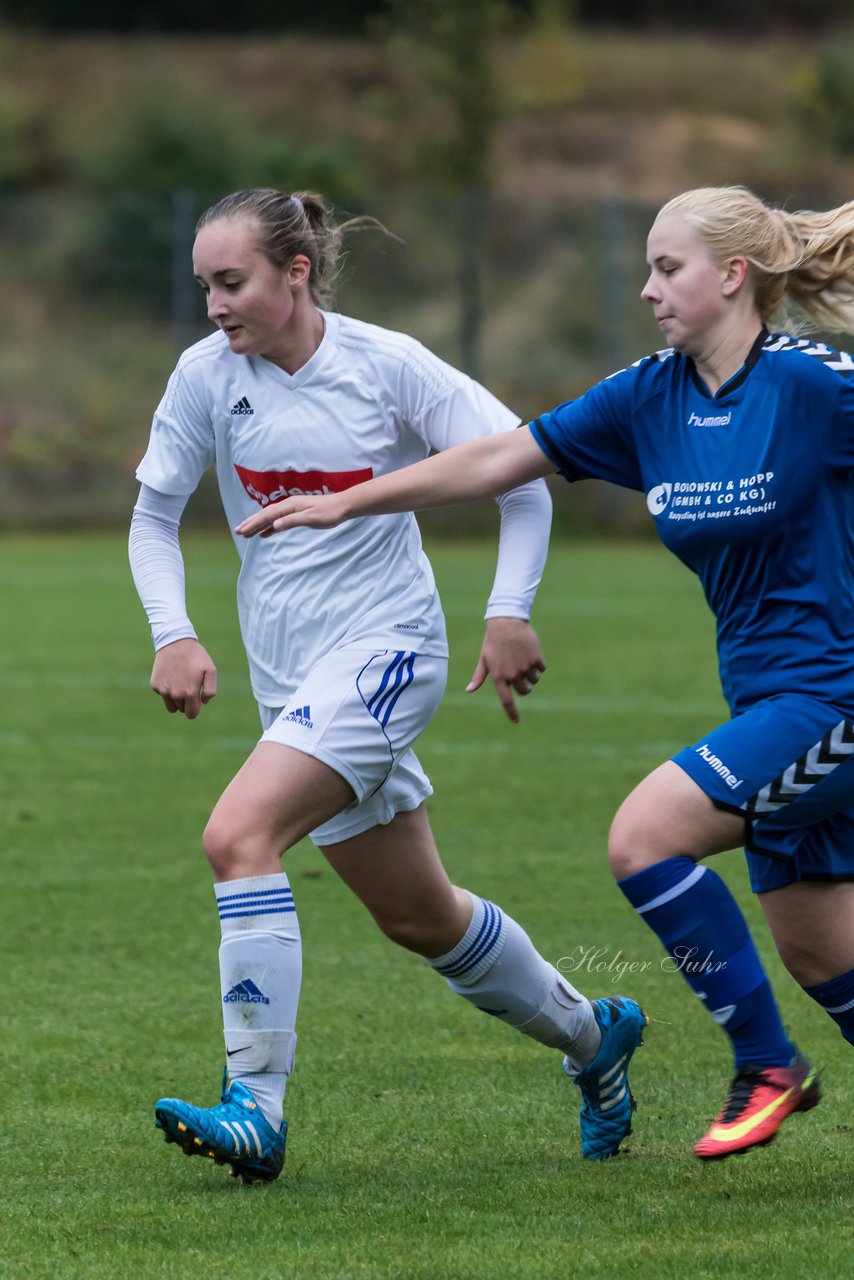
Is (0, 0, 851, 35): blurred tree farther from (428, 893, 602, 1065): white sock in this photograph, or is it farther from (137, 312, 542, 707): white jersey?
(428, 893, 602, 1065): white sock

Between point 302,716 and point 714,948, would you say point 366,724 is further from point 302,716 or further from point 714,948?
point 714,948

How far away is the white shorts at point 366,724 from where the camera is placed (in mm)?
3977

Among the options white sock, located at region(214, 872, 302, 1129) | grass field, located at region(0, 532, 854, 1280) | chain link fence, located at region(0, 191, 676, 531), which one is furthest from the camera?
chain link fence, located at region(0, 191, 676, 531)

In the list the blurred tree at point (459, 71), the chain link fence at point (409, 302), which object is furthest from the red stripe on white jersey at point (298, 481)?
the blurred tree at point (459, 71)

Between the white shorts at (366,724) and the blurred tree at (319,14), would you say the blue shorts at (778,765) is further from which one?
the blurred tree at (319,14)

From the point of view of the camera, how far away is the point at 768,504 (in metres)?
3.56

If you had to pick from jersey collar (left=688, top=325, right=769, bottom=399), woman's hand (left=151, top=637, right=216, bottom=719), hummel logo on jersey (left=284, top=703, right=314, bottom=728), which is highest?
jersey collar (left=688, top=325, right=769, bottom=399)

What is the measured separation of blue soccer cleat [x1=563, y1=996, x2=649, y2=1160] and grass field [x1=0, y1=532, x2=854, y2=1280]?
0.24 feet

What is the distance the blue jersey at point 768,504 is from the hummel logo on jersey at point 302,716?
2.66ft

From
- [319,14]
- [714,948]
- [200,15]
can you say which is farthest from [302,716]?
[200,15]

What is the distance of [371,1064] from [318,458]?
1.54 m

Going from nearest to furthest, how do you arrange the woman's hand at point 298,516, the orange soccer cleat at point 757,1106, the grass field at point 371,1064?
the grass field at point 371,1064, the orange soccer cleat at point 757,1106, the woman's hand at point 298,516

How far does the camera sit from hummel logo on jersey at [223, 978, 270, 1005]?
153 inches

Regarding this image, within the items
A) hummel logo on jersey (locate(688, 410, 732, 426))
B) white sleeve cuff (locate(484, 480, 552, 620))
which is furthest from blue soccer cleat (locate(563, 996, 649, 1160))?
hummel logo on jersey (locate(688, 410, 732, 426))
